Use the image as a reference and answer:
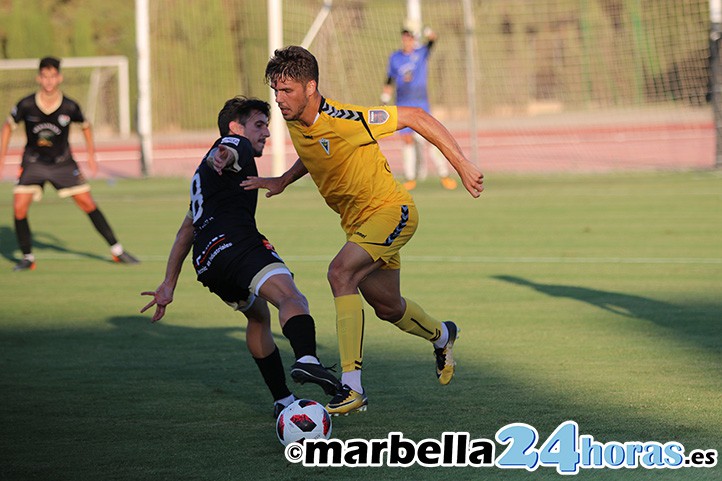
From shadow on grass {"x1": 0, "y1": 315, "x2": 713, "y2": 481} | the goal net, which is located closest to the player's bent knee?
shadow on grass {"x1": 0, "y1": 315, "x2": 713, "y2": 481}

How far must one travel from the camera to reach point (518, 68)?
31156mm

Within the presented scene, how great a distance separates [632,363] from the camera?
741 centimetres

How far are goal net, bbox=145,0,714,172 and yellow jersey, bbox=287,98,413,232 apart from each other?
1695 centimetres

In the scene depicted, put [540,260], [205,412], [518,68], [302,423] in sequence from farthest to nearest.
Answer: [518,68] → [540,260] → [205,412] → [302,423]

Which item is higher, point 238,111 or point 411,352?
point 238,111

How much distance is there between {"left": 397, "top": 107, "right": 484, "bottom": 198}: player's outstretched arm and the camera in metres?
6.11

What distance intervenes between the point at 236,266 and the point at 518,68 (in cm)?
2613

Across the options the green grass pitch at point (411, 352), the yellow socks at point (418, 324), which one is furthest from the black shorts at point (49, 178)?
the yellow socks at point (418, 324)

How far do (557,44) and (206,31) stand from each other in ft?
32.2

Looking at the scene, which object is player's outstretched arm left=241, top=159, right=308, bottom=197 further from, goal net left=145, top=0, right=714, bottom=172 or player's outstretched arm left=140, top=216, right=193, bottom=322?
goal net left=145, top=0, right=714, bottom=172

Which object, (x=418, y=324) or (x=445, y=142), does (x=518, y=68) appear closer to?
(x=418, y=324)

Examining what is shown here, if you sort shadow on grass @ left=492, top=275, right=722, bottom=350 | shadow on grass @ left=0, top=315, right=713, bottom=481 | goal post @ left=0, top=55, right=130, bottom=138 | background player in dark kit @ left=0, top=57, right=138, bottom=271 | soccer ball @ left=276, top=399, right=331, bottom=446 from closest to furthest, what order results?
shadow on grass @ left=0, top=315, right=713, bottom=481, soccer ball @ left=276, top=399, right=331, bottom=446, shadow on grass @ left=492, top=275, right=722, bottom=350, background player in dark kit @ left=0, top=57, right=138, bottom=271, goal post @ left=0, top=55, right=130, bottom=138

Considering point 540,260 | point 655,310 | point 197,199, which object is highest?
point 197,199

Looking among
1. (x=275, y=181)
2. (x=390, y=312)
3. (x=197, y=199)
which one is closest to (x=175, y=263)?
(x=197, y=199)
